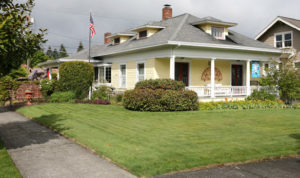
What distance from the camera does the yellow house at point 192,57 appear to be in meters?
17.0

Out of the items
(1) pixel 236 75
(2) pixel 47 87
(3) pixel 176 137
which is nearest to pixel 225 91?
(1) pixel 236 75

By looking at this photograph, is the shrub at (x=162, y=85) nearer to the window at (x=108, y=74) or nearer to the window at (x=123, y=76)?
the window at (x=123, y=76)

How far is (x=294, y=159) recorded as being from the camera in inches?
243

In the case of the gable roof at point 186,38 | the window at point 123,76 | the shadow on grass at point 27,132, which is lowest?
the shadow on grass at point 27,132

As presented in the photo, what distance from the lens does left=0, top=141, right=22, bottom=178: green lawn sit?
15.8 feet

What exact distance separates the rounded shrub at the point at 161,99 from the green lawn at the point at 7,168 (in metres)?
8.09

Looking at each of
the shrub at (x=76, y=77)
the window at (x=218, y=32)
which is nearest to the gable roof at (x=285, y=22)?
the window at (x=218, y=32)

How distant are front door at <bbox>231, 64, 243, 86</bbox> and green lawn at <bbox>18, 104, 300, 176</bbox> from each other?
9.89m

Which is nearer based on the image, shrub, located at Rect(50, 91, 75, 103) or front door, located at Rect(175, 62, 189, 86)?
shrub, located at Rect(50, 91, 75, 103)

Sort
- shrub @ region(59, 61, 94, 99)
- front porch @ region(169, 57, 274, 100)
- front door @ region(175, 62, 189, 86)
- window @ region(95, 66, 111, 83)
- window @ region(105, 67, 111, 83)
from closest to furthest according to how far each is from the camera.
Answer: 1. front porch @ region(169, 57, 274, 100)
2. shrub @ region(59, 61, 94, 99)
3. front door @ region(175, 62, 189, 86)
4. window @ region(95, 66, 111, 83)
5. window @ region(105, 67, 111, 83)

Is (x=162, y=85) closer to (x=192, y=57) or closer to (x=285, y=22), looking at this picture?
(x=192, y=57)

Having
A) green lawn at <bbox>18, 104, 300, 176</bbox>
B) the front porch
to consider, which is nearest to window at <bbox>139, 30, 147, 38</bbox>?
the front porch

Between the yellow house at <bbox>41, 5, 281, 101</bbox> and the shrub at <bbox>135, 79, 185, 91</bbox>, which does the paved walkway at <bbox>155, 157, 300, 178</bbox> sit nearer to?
the shrub at <bbox>135, 79, 185, 91</bbox>

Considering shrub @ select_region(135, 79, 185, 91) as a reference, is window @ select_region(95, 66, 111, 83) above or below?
above
